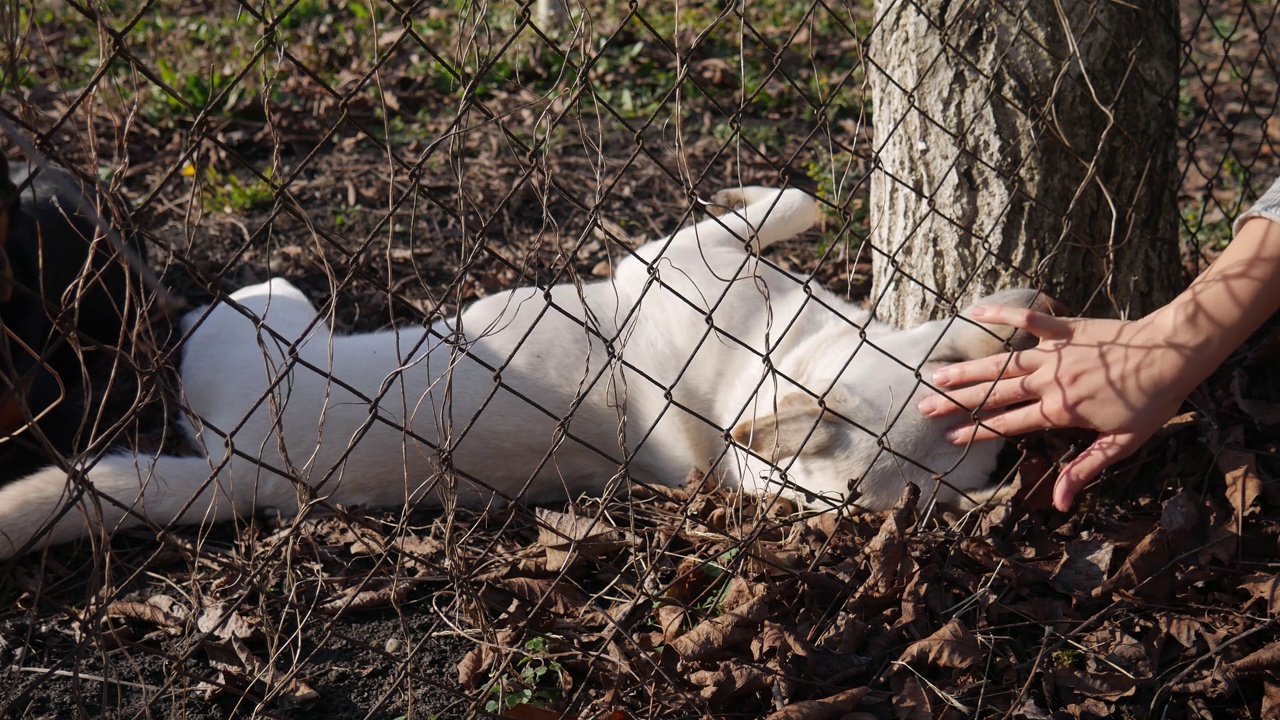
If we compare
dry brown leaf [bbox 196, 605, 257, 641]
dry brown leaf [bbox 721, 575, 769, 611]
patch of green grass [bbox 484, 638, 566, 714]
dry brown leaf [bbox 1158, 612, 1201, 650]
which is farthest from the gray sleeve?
dry brown leaf [bbox 196, 605, 257, 641]

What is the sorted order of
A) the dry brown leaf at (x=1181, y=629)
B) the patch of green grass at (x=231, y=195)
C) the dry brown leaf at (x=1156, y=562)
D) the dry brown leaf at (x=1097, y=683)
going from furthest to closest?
the patch of green grass at (x=231, y=195) < the dry brown leaf at (x=1156, y=562) < the dry brown leaf at (x=1181, y=629) < the dry brown leaf at (x=1097, y=683)

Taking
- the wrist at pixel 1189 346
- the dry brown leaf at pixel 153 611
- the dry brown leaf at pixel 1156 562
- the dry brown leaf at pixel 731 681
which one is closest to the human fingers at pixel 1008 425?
the wrist at pixel 1189 346

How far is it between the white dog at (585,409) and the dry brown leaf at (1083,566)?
0.34 meters

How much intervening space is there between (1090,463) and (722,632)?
112 centimetres

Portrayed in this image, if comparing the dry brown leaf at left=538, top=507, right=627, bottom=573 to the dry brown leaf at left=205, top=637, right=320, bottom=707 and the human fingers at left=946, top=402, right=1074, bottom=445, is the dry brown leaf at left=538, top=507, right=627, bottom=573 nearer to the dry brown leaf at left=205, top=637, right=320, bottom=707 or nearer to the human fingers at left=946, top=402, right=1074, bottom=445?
the dry brown leaf at left=205, top=637, right=320, bottom=707

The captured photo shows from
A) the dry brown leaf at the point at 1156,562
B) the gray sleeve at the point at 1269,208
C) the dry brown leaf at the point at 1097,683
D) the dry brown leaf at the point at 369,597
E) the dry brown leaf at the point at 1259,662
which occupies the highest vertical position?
the gray sleeve at the point at 1269,208

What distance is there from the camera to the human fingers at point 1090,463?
2.57 m

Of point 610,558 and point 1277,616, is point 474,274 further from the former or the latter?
point 1277,616

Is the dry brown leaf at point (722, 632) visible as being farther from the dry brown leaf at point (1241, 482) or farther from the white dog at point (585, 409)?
the dry brown leaf at point (1241, 482)

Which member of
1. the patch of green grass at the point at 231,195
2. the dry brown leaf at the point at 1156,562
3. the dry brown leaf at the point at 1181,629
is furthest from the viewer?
the patch of green grass at the point at 231,195

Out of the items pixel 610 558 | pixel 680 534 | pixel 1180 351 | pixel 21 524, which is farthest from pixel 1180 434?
pixel 21 524

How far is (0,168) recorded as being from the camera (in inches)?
129

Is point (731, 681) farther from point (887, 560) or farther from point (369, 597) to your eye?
point (369, 597)

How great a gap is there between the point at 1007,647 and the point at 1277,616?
2.18 ft
